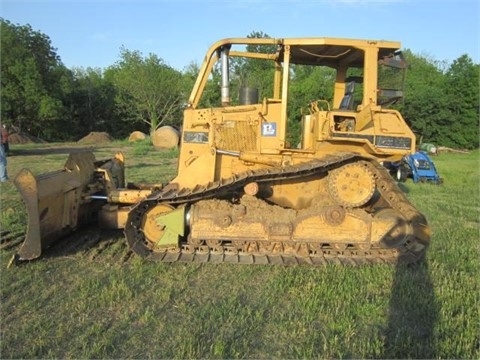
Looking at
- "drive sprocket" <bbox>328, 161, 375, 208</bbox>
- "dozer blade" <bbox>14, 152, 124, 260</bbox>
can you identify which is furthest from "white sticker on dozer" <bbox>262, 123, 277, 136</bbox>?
"dozer blade" <bbox>14, 152, 124, 260</bbox>

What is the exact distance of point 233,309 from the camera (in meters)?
4.23

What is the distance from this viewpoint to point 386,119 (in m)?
5.95

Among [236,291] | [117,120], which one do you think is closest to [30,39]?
[117,120]

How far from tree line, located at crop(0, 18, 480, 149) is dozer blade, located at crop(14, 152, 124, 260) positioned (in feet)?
93.0

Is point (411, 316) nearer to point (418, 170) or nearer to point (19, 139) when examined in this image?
point (418, 170)

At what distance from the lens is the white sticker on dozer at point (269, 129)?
6258 millimetres

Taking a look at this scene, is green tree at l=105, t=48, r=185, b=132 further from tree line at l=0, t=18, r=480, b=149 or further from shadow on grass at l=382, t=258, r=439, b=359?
shadow on grass at l=382, t=258, r=439, b=359

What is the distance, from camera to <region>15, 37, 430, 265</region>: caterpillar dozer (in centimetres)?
576

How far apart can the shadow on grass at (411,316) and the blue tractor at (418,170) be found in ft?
34.2

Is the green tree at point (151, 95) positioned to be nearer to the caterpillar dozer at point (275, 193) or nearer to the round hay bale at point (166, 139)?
the round hay bale at point (166, 139)

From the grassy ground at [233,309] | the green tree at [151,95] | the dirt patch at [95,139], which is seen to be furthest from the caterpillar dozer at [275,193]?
the green tree at [151,95]

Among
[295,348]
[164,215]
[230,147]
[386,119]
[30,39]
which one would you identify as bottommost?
[295,348]

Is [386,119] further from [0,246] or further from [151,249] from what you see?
[0,246]

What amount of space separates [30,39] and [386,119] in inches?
1591
